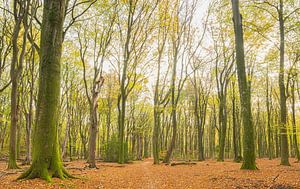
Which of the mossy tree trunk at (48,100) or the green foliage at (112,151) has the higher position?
the mossy tree trunk at (48,100)

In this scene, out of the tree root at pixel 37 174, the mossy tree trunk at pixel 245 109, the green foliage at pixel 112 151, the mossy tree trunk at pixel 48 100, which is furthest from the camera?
the green foliage at pixel 112 151

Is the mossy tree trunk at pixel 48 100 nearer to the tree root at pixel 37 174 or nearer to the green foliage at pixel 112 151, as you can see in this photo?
the tree root at pixel 37 174

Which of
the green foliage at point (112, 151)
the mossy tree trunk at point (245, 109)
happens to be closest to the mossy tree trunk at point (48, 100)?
the mossy tree trunk at point (245, 109)

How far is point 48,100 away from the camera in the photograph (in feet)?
25.1

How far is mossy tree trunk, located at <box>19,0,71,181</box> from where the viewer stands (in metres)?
7.34

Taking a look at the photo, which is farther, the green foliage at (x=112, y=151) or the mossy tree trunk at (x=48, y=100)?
the green foliage at (x=112, y=151)

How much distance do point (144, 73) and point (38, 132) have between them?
18.7 m

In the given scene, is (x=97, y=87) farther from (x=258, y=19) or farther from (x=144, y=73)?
(x=258, y=19)

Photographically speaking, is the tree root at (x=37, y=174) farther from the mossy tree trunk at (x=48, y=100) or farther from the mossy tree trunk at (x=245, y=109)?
the mossy tree trunk at (x=245, y=109)

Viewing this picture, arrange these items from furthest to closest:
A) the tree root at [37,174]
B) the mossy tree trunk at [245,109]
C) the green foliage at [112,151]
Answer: the green foliage at [112,151]
the mossy tree trunk at [245,109]
the tree root at [37,174]

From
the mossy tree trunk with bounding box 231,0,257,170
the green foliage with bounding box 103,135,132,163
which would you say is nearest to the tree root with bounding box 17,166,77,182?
the mossy tree trunk with bounding box 231,0,257,170

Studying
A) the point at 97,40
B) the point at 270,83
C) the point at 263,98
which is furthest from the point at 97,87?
the point at 263,98

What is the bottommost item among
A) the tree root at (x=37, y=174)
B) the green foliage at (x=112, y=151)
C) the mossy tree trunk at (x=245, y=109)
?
the green foliage at (x=112, y=151)

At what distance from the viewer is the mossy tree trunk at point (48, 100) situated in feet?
24.1
